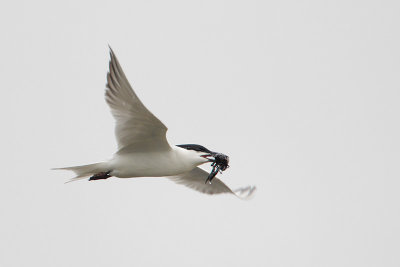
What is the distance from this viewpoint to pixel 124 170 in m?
10.6

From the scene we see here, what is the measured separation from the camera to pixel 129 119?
9922mm

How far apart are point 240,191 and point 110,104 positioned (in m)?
5.77

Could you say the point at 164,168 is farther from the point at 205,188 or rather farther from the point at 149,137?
the point at 205,188

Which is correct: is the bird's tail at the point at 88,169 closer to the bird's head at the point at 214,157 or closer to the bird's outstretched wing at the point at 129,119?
the bird's outstretched wing at the point at 129,119

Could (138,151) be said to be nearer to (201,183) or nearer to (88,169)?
(88,169)

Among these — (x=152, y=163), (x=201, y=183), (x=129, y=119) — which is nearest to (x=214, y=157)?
(x=152, y=163)

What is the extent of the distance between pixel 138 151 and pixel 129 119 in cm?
89

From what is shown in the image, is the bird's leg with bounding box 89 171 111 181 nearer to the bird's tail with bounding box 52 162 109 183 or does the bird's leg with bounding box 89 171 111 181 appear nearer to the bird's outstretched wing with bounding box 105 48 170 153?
the bird's tail with bounding box 52 162 109 183

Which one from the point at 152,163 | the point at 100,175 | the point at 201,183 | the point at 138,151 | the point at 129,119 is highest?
the point at 129,119

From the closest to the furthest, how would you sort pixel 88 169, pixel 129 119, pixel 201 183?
1. pixel 129 119
2. pixel 88 169
3. pixel 201 183

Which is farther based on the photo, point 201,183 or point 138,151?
point 201,183

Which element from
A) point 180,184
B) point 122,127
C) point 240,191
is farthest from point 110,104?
point 240,191

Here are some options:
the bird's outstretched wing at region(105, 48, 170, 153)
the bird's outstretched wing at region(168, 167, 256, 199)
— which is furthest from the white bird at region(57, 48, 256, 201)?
the bird's outstretched wing at region(168, 167, 256, 199)

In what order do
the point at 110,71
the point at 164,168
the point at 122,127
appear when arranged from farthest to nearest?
1. the point at 164,168
2. the point at 122,127
3. the point at 110,71
